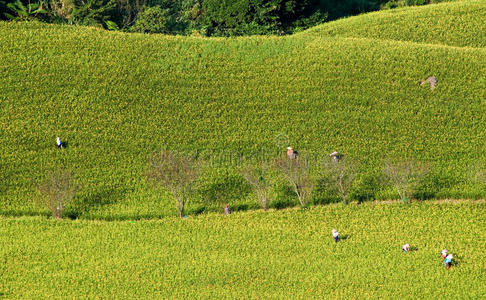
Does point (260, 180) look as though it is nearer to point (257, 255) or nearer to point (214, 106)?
point (214, 106)

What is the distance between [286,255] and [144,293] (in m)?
9.68

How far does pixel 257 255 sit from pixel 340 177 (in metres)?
10.2

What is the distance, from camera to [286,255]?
146ft

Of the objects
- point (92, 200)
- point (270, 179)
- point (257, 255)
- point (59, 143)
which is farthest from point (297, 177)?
point (59, 143)

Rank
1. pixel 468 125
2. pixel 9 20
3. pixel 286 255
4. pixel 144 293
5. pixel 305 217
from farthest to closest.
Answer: pixel 9 20, pixel 468 125, pixel 305 217, pixel 286 255, pixel 144 293

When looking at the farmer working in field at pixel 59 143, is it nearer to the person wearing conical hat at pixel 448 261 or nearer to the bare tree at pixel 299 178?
the bare tree at pixel 299 178

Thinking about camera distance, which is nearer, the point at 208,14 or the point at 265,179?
the point at 265,179

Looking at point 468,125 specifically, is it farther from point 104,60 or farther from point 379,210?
point 104,60

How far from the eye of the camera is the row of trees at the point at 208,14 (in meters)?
77.9

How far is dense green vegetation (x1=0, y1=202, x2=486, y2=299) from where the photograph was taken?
4084 cm

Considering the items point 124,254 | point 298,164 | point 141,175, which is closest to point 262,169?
point 298,164

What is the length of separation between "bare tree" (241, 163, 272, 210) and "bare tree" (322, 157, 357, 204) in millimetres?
4530

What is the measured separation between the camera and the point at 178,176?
1987 inches

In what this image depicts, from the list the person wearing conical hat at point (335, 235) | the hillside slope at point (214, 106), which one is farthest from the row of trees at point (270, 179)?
the person wearing conical hat at point (335, 235)
